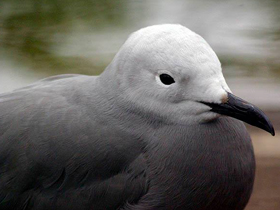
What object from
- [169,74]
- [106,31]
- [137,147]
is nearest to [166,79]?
[169,74]

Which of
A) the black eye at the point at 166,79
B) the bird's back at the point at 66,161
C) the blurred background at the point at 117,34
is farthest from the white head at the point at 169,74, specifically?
the blurred background at the point at 117,34

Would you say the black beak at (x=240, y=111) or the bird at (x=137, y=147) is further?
the bird at (x=137, y=147)

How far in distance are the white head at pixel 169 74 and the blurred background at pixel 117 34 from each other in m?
1.89

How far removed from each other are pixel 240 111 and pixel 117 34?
3.26 meters

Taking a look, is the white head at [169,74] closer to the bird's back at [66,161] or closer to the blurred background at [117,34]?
the bird's back at [66,161]

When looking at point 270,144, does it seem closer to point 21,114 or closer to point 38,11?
point 21,114

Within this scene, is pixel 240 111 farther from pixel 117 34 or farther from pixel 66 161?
pixel 117 34

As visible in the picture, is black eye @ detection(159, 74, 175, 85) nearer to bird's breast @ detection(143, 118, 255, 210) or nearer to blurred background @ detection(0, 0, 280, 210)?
bird's breast @ detection(143, 118, 255, 210)

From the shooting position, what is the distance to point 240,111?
6.48ft

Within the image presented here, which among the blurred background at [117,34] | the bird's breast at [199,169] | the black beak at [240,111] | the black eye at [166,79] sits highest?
the black eye at [166,79]

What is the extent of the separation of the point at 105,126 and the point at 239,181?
48 centimetres

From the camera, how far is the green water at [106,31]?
15.4 feet

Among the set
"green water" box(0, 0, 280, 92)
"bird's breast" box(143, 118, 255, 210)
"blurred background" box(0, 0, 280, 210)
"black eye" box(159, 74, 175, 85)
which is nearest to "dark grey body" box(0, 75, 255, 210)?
"bird's breast" box(143, 118, 255, 210)

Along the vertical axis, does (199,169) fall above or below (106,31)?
above
